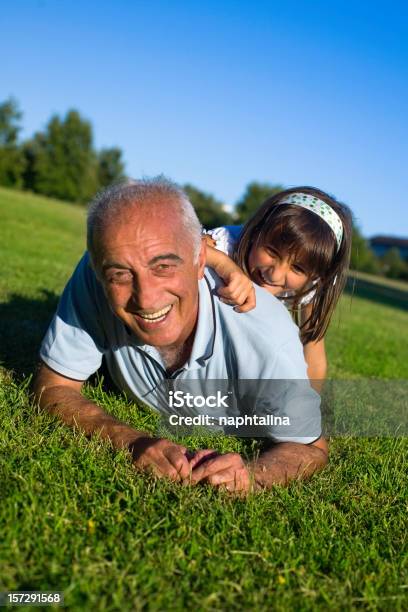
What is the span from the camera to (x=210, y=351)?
326 cm

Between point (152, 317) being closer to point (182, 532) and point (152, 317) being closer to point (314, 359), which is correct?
point (182, 532)

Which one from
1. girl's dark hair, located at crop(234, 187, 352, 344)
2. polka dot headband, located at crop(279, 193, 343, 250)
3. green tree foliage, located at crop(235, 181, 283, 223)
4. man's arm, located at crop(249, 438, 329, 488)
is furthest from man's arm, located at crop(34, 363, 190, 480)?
green tree foliage, located at crop(235, 181, 283, 223)

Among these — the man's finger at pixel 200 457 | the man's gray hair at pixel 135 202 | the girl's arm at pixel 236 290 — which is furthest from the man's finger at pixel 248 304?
the man's finger at pixel 200 457

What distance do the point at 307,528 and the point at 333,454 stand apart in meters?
1.17

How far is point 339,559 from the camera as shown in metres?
2.38

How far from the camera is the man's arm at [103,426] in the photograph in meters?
2.76

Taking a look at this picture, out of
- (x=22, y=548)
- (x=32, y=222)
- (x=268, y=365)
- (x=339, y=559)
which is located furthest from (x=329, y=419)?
(x=32, y=222)

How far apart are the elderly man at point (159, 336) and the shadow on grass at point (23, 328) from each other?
869 millimetres

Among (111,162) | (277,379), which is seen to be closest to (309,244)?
(277,379)

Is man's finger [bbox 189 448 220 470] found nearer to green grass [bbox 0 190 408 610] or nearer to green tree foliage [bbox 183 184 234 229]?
green grass [bbox 0 190 408 610]

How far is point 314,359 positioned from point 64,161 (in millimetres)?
78566

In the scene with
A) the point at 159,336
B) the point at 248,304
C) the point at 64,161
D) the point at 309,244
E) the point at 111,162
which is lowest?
the point at 159,336

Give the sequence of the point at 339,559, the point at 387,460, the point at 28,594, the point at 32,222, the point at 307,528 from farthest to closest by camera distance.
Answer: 1. the point at 32,222
2. the point at 387,460
3. the point at 307,528
4. the point at 339,559
5. the point at 28,594

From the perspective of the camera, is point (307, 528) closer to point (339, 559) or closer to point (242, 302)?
point (339, 559)
